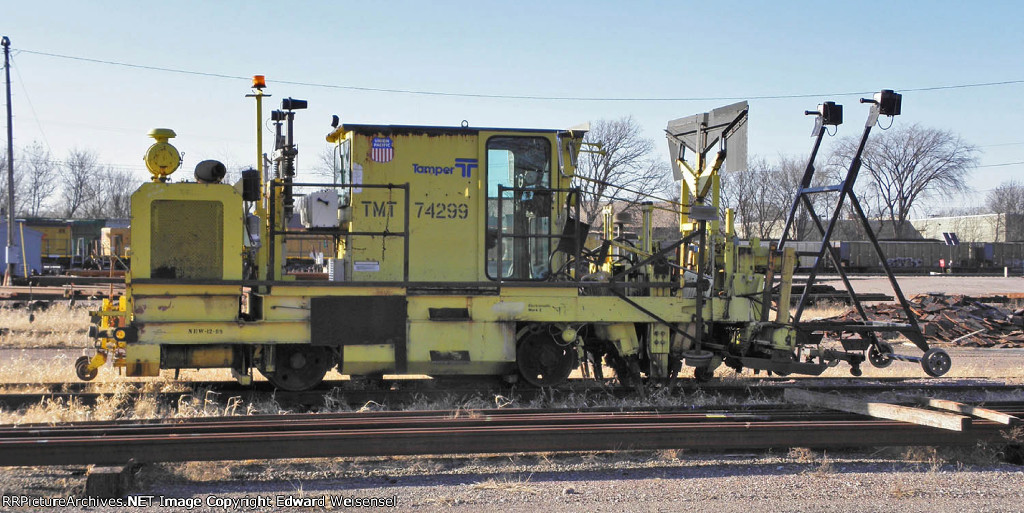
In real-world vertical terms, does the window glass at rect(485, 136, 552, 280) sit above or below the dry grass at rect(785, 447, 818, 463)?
above

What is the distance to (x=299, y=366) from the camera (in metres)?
8.31

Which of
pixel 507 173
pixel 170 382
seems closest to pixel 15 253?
pixel 170 382

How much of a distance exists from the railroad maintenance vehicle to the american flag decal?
21 millimetres

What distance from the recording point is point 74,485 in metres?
5.22

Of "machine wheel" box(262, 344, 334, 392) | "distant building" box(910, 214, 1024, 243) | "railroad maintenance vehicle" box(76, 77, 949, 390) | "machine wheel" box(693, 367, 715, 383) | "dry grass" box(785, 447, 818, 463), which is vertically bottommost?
"dry grass" box(785, 447, 818, 463)

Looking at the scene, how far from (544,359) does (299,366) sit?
2.60m

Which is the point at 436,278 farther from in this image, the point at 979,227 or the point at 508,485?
the point at 979,227

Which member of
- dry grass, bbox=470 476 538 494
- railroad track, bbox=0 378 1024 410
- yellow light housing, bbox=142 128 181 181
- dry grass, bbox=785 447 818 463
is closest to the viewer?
dry grass, bbox=470 476 538 494

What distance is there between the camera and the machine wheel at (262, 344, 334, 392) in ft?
27.2

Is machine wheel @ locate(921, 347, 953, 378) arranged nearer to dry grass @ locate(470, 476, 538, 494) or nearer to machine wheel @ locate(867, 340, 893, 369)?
machine wheel @ locate(867, 340, 893, 369)

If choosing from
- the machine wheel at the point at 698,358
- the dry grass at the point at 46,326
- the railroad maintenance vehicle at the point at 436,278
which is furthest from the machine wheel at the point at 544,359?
the dry grass at the point at 46,326

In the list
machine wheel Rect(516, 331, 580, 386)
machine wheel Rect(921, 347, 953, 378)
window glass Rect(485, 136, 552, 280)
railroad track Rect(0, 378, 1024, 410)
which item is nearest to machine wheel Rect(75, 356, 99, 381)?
railroad track Rect(0, 378, 1024, 410)

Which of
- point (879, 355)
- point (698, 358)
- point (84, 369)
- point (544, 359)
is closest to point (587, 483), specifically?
point (544, 359)

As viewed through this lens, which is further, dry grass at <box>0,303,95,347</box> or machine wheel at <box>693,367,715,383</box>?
dry grass at <box>0,303,95,347</box>
